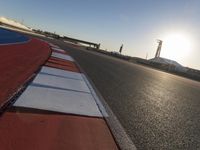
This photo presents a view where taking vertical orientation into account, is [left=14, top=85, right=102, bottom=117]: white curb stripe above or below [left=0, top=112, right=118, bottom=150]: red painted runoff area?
above

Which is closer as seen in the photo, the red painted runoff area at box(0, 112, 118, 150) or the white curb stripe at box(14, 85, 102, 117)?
the red painted runoff area at box(0, 112, 118, 150)

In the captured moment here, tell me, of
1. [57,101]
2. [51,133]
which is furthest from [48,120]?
[57,101]

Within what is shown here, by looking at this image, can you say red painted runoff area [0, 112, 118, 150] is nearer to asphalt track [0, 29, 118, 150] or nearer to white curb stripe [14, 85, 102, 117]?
asphalt track [0, 29, 118, 150]

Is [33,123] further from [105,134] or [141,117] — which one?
[141,117]

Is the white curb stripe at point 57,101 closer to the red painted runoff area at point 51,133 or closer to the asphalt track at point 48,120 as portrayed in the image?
the asphalt track at point 48,120

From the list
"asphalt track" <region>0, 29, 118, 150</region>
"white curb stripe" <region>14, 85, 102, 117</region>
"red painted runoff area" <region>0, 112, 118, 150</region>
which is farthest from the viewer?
"white curb stripe" <region>14, 85, 102, 117</region>

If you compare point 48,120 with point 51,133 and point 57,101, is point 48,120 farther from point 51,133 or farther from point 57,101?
point 57,101

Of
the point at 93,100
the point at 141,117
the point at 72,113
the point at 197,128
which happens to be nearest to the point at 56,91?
the point at 93,100

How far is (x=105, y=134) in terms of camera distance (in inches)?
160

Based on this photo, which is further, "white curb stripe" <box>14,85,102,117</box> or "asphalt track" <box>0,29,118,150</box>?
"white curb stripe" <box>14,85,102,117</box>

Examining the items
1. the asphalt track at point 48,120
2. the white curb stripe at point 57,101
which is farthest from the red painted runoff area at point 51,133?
the white curb stripe at point 57,101

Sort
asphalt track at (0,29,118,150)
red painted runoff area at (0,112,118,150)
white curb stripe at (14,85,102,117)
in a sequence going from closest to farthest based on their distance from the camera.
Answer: red painted runoff area at (0,112,118,150) → asphalt track at (0,29,118,150) → white curb stripe at (14,85,102,117)

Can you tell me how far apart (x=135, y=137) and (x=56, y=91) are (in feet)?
8.70

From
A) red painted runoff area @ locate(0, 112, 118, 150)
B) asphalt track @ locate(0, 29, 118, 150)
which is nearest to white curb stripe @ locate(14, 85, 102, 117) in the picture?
asphalt track @ locate(0, 29, 118, 150)
